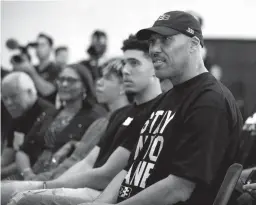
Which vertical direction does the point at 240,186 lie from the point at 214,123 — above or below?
below

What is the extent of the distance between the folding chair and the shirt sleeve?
0.17ft

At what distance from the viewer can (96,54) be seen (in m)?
5.50

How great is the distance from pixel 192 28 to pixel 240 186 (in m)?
0.60

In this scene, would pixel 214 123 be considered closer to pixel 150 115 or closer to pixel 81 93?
pixel 150 115

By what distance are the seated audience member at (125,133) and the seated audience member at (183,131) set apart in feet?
1.65

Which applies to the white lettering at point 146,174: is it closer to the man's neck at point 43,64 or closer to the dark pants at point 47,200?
the dark pants at point 47,200

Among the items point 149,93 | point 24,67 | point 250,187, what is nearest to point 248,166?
point 250,187

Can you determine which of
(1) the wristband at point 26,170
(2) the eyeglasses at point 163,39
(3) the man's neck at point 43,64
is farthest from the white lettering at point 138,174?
(3) the man's neck at point 43,64

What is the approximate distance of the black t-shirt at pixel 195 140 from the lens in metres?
1.93

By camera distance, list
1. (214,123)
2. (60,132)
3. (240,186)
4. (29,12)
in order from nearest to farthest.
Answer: (214,123), (240,186), (60,132), (29,12)

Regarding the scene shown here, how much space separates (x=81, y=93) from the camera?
4031 mm

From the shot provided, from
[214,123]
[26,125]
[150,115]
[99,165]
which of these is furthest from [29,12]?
[214,123]

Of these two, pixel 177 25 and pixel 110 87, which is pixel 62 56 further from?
pixel 177 25

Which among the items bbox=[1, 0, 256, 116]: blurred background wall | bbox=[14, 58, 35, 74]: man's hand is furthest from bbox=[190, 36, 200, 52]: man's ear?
bbox=[1, 0, 256, 116]: blurred background wall
